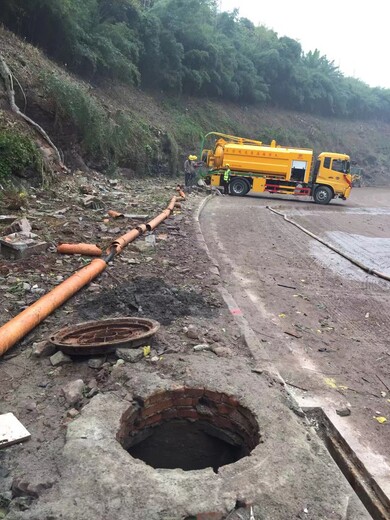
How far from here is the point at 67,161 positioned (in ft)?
47.9

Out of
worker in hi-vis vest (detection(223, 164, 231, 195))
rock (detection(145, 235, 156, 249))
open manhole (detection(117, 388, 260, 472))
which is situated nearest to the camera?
open manhole (detection(117, 388, 260, 472))

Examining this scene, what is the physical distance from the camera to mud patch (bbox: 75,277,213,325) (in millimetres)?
4617

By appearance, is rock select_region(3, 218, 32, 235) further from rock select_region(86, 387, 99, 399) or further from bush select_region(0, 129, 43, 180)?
rock select_region(86, 387, 99, 399)

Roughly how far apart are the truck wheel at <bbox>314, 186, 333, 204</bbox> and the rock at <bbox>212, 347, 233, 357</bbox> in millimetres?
17516

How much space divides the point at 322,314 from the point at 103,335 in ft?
10.4

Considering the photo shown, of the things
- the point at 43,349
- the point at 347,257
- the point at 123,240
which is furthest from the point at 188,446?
the point at 347,257

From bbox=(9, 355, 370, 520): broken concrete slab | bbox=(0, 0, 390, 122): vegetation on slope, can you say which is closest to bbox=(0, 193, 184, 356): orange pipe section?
bbox=(9, 355, 370, 520): broken concrete slab

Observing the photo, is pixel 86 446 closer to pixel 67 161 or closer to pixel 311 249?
pixel 311 249

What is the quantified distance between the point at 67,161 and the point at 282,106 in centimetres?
3519

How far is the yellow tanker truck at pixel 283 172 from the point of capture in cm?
1967

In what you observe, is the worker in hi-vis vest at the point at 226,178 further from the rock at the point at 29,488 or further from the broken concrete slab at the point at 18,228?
the rock at the point at 29,488

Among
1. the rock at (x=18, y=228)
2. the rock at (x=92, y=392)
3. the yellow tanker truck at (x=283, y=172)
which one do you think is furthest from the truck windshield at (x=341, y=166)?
the rock at (x=92, y=392)

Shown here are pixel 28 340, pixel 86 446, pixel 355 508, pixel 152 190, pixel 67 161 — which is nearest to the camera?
pixel 355 508

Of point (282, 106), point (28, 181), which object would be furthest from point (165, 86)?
point (28, 181)
